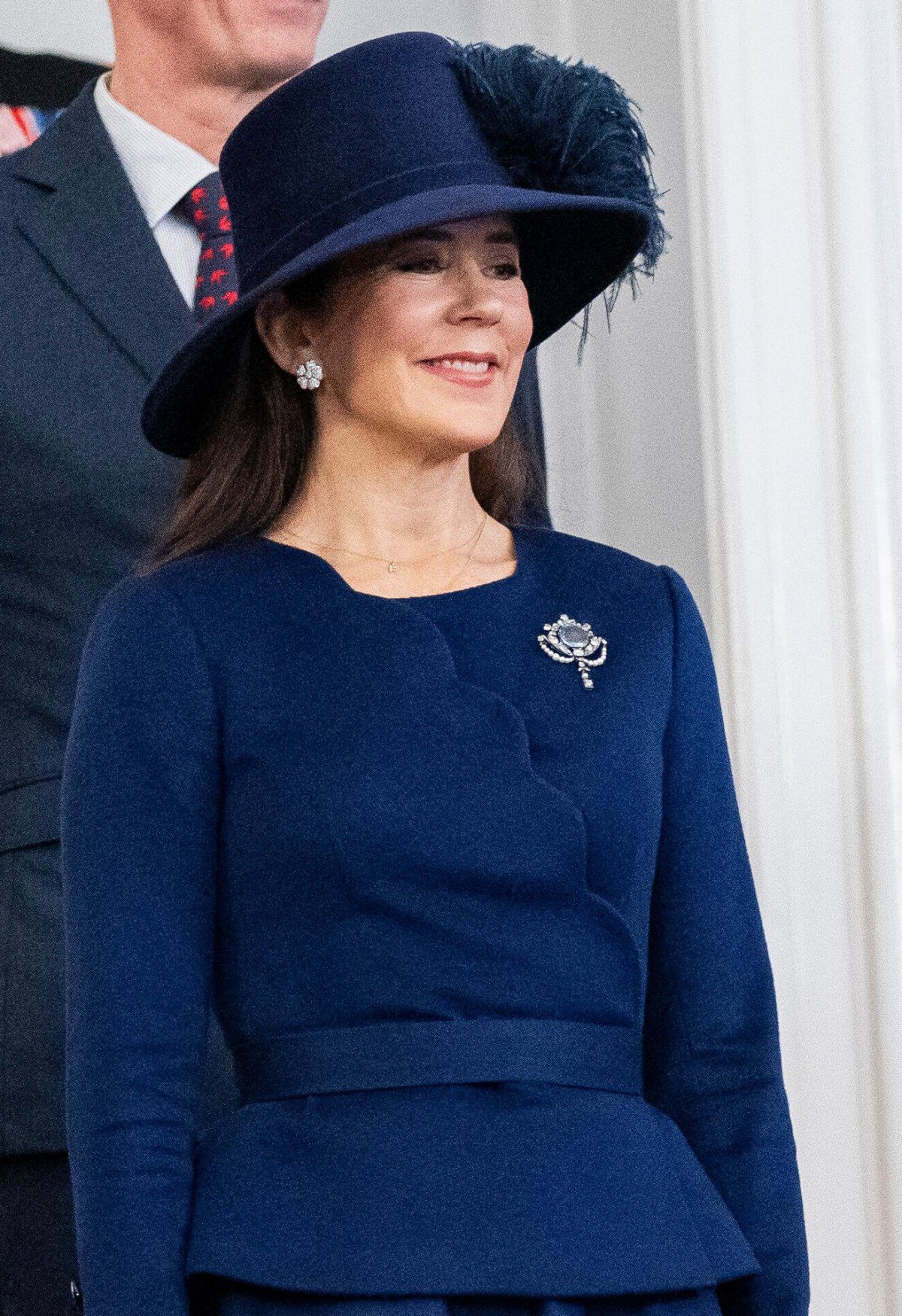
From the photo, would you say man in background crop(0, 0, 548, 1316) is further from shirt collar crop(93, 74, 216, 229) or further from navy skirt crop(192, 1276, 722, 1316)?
navy skirt crop(192, 1276, 722, 1316)

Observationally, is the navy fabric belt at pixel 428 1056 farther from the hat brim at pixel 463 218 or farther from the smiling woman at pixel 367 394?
the hat brim at pixel 463 218

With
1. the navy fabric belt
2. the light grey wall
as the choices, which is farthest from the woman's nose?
the light grey wall

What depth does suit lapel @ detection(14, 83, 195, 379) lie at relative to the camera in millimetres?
1912

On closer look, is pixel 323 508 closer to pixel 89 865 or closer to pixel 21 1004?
pixel 89 865

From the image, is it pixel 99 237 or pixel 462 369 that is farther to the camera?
pixel 99 237

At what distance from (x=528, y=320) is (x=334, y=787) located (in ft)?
1.23

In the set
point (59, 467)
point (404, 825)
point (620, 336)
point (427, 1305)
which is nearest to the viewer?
point (427, 1305)

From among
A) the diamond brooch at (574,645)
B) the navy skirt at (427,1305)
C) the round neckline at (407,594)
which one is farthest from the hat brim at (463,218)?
the navy skirt at (427,1305)

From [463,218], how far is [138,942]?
0.54m

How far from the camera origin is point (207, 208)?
2.00m

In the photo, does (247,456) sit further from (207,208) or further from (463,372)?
(207,208)

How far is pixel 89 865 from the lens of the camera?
4.31 feet

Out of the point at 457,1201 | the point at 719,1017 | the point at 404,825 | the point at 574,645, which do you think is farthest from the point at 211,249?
the point at 457,1201

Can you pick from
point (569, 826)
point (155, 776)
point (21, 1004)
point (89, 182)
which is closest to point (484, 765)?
point (569, 826)
